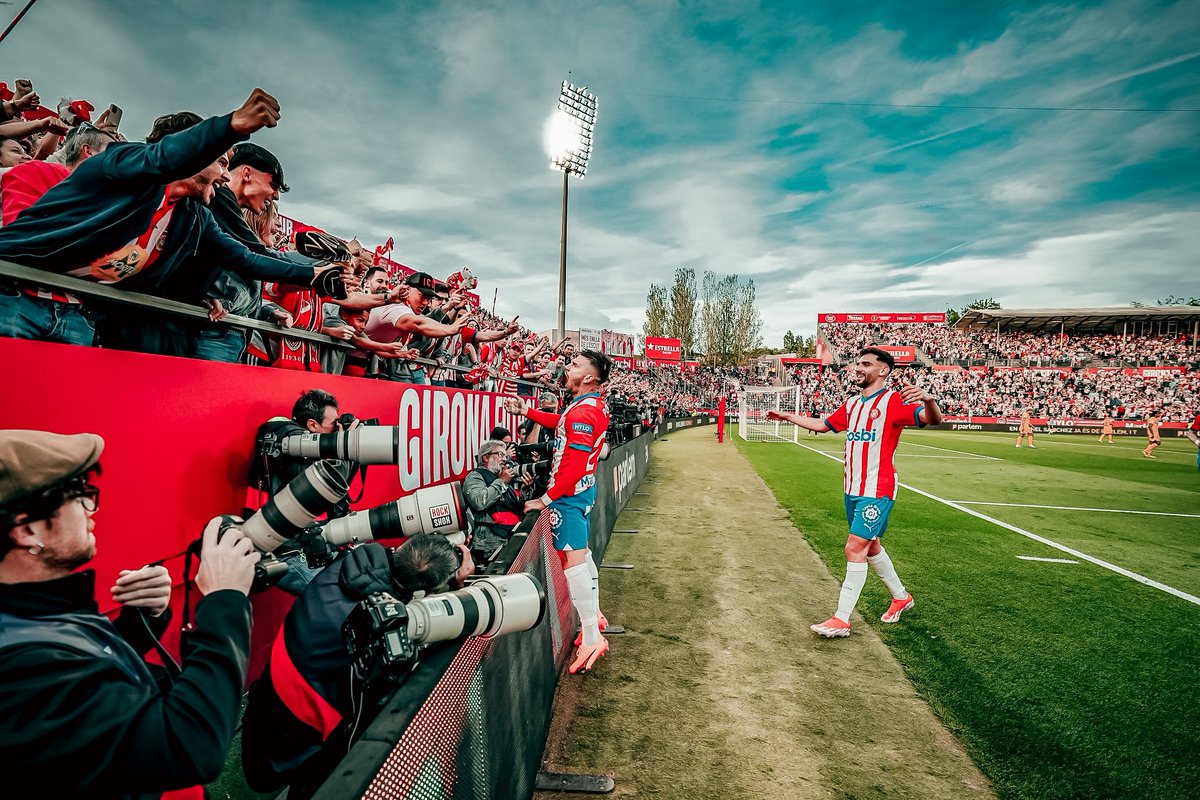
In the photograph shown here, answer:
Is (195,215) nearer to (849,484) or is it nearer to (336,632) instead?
(336,632)

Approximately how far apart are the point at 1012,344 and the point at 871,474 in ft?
168

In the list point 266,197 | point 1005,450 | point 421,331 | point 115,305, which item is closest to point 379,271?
point 421,331

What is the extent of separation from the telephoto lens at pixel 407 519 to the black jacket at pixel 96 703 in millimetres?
722

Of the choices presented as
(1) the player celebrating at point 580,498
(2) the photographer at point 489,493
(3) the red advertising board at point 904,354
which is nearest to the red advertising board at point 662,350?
(3) the red advertising board at point 904,354

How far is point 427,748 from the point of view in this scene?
144cm

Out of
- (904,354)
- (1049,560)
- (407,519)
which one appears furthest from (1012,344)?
(407,519)

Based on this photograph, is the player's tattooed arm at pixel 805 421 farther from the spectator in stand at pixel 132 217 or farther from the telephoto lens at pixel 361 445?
the spectator in stand at pixel 132 217

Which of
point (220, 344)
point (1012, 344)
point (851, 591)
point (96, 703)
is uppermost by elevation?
point (1012, 344)

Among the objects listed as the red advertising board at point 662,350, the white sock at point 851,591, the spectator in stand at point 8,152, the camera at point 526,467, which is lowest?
the white sock at point 851,591

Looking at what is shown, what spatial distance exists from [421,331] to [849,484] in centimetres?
362

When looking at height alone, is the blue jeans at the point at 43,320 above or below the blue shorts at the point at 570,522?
above

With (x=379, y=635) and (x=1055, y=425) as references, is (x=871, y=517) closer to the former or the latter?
(x=379, y=635)

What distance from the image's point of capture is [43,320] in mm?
1977

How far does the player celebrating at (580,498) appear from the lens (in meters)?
4.07
